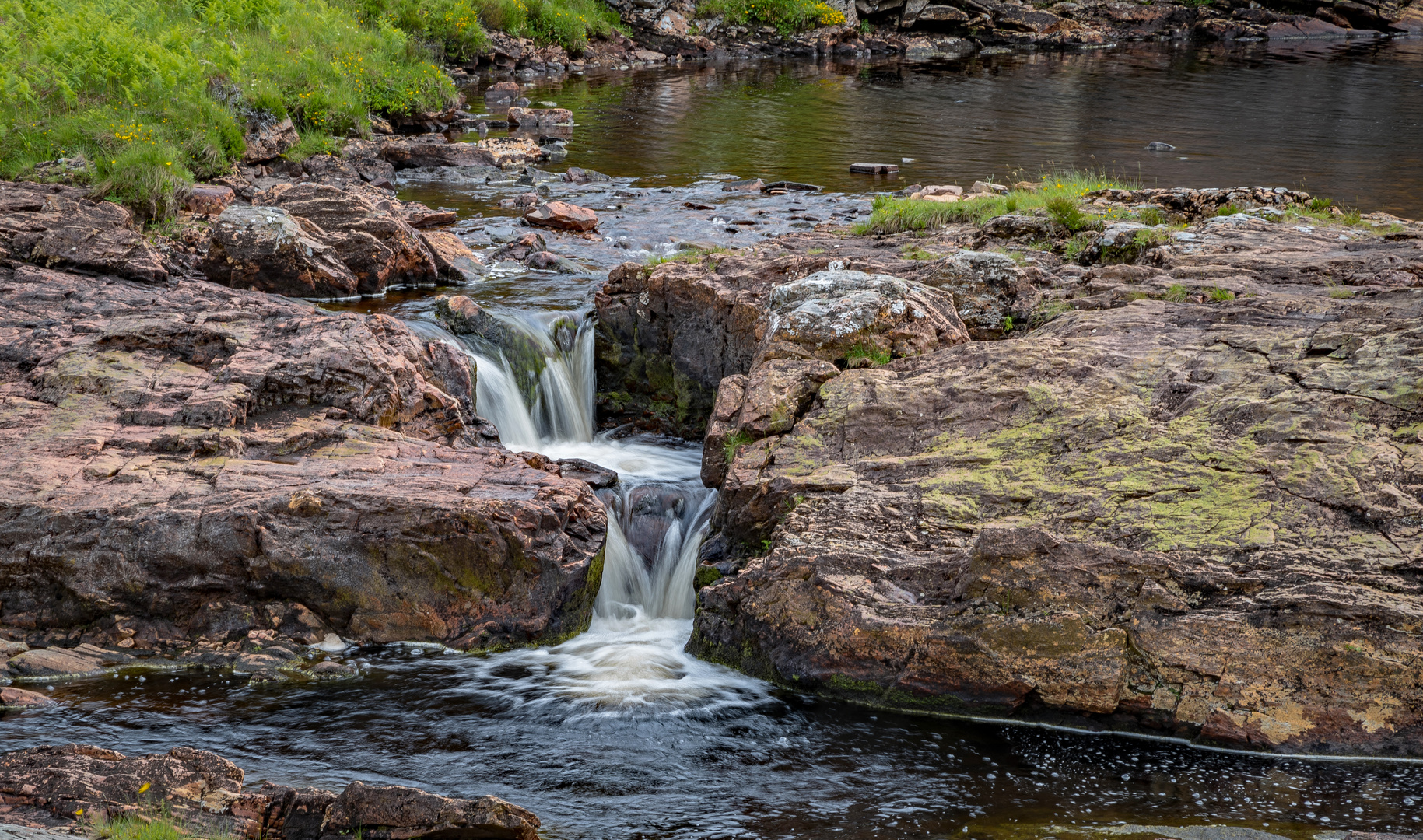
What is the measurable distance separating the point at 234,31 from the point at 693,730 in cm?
2215

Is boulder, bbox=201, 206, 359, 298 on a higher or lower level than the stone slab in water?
lower

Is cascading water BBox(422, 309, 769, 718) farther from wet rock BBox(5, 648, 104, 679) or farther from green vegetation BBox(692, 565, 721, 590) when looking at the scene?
wet rock BBox(5, 648, 104, 679)

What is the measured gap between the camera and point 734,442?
8609 mm

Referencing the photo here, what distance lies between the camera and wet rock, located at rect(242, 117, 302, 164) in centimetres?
1875

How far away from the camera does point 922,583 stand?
22.2 feet

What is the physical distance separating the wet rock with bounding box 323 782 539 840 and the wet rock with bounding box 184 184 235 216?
1154 cm

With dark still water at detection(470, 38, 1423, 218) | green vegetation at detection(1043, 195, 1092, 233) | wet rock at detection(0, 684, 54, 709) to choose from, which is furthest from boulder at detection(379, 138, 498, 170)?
wet rock at detection(0, 684, 54, 709)

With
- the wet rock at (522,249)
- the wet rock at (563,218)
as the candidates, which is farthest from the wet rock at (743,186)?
the wet rock at (522,249)

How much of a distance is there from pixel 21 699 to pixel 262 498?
1866 mm

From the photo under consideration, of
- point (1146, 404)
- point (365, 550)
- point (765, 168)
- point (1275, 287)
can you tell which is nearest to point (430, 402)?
point (365, 550)

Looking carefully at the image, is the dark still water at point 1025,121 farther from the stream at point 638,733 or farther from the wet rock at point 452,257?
the stream at point 638,733

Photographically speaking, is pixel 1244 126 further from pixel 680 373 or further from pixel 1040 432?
pixel 1040 432

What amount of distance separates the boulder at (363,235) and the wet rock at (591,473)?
16.8ft

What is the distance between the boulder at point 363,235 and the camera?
529 inches
